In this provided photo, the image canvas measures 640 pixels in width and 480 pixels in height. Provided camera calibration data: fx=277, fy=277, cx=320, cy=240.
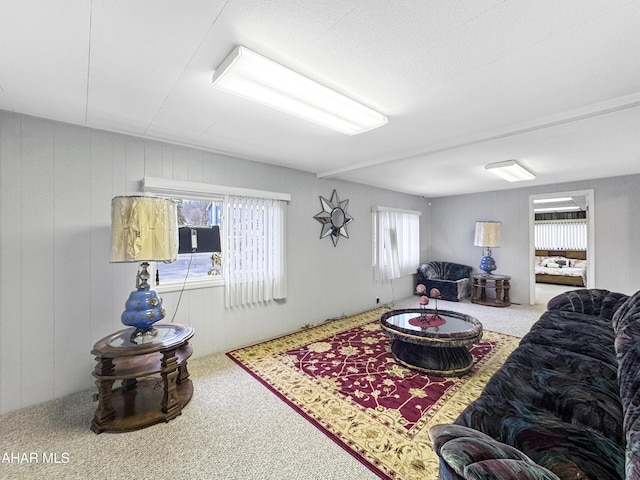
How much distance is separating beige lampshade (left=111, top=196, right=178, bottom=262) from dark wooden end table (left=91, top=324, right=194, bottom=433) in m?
0.61

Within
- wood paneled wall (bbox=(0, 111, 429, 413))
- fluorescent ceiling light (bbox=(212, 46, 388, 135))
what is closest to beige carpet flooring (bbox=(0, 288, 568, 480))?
wood paneled wall (bbox=(0, 111, 429, 413))

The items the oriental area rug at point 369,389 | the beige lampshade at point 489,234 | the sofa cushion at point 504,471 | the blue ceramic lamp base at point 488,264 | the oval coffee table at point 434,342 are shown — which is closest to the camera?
the sofa cushion at point 504,471

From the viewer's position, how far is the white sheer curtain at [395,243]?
204 inches

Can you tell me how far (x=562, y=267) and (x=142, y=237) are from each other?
32.4ft

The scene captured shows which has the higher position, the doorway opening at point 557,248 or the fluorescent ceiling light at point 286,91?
the fluorescent ceiling light at point 286,91

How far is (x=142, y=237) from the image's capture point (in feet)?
6.28

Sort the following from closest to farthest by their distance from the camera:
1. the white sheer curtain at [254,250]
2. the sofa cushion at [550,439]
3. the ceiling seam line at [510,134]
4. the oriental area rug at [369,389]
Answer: the sofa cushion at [550,439]
the oriental area rug at [369,389]
the ceiling seam line at [510,134]
the white sheer curtain at [254,250]

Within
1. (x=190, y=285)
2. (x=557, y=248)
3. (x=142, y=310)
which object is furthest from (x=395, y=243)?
(x=557, y=248)

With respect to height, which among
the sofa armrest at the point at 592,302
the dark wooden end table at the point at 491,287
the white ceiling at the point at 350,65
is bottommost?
the dark wooden end table at the point at 491,287

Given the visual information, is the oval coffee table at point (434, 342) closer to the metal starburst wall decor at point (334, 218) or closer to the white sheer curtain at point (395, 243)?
the metal starburst wall decor at point (334, 218)

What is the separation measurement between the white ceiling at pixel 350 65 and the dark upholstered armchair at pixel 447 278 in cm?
341

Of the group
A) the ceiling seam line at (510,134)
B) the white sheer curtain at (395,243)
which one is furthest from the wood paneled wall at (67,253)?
the white sheer curtain at (395,243)

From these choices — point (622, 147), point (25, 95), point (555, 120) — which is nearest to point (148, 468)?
point (25, 95)

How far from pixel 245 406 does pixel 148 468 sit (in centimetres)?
70
